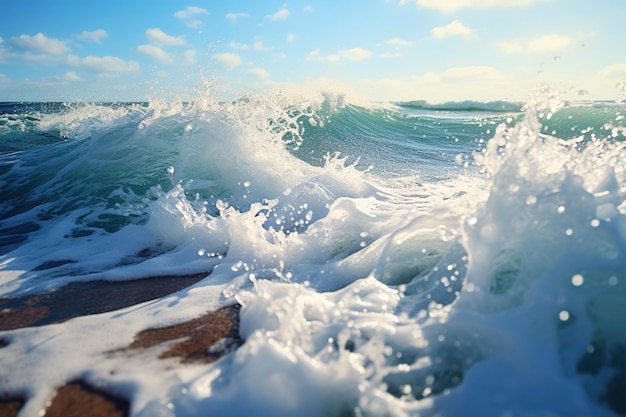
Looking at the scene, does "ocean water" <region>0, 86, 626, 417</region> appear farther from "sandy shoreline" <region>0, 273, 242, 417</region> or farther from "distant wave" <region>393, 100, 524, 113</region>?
"distant wave" <region>393, 100, 524, 113</region>

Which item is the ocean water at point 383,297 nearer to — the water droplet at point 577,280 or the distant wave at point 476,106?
the water droplet at point 577,280

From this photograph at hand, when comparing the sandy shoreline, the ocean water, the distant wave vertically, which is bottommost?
the sandy shoreline

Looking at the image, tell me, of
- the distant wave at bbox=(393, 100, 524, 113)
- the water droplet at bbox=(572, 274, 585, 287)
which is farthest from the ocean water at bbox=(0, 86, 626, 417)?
the distant wave at bbox=(393, 100, 524, 113)

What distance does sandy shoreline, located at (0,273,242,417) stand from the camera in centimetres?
194

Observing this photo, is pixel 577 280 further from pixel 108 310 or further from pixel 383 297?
pixel 108 310

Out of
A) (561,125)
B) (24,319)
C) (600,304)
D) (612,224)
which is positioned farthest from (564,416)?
(561,125)

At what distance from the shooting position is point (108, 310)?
9.78ft

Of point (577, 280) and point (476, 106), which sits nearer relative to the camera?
point (577, 280)

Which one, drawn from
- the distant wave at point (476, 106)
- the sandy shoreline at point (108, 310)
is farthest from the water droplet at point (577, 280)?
the distant wave at point (476, 106)

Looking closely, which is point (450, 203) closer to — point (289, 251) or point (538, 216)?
point (538, 216)

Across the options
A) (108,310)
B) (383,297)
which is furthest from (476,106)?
(108,310)

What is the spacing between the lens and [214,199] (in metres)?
6.26

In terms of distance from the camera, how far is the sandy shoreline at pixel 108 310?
1937 mm

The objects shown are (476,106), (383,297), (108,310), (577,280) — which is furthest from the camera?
(476,106)
